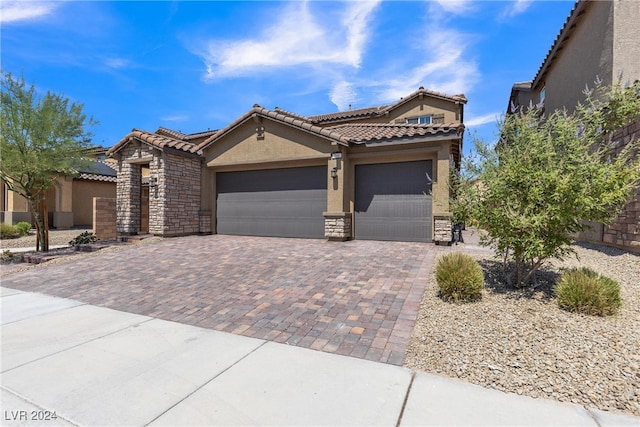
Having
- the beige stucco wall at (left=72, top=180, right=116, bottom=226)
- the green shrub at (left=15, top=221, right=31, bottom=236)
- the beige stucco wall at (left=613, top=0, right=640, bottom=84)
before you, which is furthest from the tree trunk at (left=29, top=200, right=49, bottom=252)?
the beige stucco wall at (left=613, top=0, right=640, bottom=84)

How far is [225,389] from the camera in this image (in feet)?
10.1

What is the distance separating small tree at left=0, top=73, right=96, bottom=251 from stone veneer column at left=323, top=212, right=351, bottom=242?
33.2 feet

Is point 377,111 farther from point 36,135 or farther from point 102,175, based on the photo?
point 102,175

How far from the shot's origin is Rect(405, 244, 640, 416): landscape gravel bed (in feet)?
9.98

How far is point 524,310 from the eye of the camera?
4.63m

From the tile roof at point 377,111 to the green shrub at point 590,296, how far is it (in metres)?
16.9

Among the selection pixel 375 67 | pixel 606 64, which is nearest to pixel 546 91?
pixel 606 64

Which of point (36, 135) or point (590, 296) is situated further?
point (36, 135)

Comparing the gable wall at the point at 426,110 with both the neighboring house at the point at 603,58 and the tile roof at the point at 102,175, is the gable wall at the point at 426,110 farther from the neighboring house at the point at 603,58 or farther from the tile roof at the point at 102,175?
the tile roof at the point at 102,175

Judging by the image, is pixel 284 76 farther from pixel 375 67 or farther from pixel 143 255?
pixel 143 255

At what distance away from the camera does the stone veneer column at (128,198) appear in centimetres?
1338

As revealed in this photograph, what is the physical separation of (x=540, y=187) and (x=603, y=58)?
32.6 ft

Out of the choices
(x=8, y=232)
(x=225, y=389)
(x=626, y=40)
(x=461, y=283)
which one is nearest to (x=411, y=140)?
(x=461, y=283)

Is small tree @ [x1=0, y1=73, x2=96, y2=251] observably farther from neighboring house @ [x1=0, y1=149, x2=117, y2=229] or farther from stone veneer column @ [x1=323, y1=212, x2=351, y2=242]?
stone veneer column @ [x1=323, y1=212, x2=351, y2=242]
